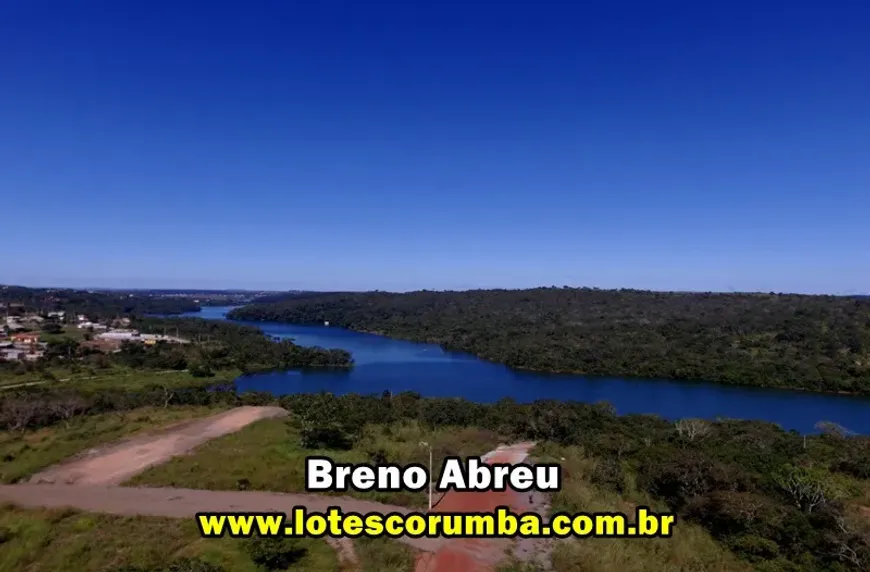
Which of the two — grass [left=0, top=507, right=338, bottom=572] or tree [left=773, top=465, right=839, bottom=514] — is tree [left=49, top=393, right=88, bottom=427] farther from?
tree [left=773, top=465, right=839, bottom=514]

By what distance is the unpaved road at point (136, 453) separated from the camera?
18312 mm

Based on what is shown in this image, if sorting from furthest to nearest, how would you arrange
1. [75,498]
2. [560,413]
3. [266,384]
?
1. [266,384]
2. [560,413]
3. [75,498]

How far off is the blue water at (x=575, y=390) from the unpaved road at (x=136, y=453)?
34.0 m

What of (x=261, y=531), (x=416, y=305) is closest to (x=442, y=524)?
(x=261, y=531)

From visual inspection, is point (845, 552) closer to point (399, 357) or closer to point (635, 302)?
point (399, 357)

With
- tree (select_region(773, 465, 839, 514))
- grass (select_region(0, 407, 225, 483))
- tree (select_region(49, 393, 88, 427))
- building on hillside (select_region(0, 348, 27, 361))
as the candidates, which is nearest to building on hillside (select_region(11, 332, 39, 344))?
building on hillside (select_region(0, 348, 27, 361))

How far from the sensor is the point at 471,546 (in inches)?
523

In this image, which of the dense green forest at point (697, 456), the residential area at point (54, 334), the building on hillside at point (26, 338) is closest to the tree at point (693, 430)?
the dense green forest at point (697, 456)

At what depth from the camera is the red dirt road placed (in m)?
12.4

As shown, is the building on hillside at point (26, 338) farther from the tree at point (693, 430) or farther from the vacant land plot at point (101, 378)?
the tree at point (693, 430)

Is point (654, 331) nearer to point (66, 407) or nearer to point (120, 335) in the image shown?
point (66, 407)

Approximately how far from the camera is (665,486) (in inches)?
760

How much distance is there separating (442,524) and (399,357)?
7883 centimetres

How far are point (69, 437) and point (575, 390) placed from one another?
172 ft
